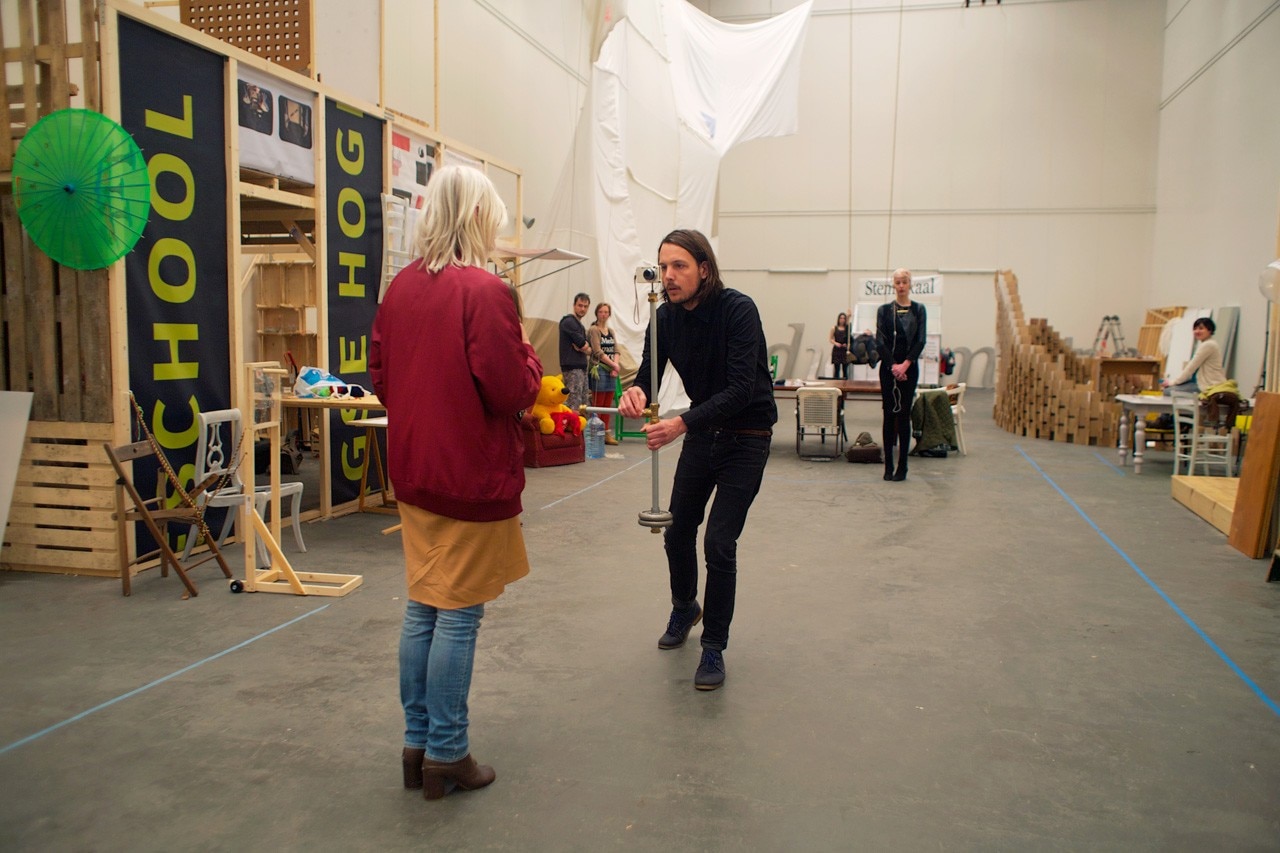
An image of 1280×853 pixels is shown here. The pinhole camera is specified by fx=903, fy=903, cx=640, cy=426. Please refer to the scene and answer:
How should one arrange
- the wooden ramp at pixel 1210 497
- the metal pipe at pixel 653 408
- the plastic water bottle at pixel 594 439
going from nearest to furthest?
the metal pipe at pixel 653 408, the wooden ramp at pixel 1210 497, the plastic water bottle at pixel 594 439

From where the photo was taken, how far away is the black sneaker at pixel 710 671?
10.6 feet

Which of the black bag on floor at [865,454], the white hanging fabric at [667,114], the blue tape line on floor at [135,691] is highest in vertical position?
the white hanging fabric at [667,114]

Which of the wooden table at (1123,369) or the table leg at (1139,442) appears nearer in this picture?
the table leg at (1139,442)

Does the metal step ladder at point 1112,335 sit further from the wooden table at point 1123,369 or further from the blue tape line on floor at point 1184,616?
the blue tape line on floor at point 1184,616

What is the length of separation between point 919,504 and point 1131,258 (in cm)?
1326

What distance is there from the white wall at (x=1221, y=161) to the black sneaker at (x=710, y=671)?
29.7 feet

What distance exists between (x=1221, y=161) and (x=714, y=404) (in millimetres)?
13575

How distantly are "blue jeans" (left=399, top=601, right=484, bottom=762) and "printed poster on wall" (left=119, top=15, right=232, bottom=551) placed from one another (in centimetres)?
299

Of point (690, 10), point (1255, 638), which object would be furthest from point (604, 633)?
point (690, 10)

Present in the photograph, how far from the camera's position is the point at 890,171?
18266 mm

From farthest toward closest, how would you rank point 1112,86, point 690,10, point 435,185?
point 1112,86
point 690,10
point 435,185

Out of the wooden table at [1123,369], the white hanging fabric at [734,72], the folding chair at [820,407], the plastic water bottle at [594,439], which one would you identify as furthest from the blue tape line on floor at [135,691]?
the wooden table at [1123,369]

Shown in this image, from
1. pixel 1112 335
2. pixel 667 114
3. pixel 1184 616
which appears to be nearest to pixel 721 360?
pixel 1184 616

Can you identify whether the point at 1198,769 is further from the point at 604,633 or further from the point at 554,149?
the point at 554,149
